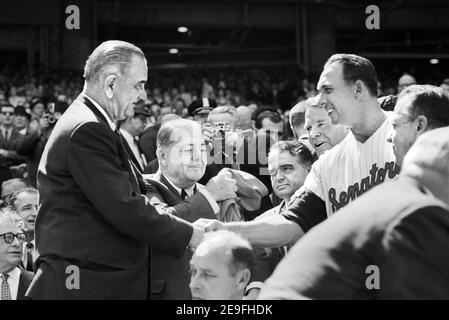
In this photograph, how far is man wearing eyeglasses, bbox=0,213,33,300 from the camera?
216 inches

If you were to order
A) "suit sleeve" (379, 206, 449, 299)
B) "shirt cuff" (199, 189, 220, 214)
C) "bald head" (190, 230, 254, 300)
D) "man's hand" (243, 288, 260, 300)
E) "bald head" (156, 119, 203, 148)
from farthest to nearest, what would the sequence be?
"bald head" (156, 119, 203, 148) < "shirt cuff" (199, 189, 220, 214) < "man's hand" (243, 288, 260, 300) < "bald head" (190, 230, 254, 300) < "suit sleeve" (379, 206, 449, 299)

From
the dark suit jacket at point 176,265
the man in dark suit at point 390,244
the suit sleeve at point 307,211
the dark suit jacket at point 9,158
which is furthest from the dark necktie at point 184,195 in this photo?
the dark suit jacket at point 9,158

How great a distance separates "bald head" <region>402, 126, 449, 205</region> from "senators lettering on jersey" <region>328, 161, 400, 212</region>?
1.76m

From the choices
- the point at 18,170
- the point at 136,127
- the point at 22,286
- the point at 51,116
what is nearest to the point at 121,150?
the point at 22,286

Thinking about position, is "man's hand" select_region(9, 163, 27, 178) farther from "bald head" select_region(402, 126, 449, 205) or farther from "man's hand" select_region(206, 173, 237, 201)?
"bald head" select_region(402, 126, 449, 205)

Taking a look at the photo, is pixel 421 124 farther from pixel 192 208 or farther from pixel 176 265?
pixel 176 265

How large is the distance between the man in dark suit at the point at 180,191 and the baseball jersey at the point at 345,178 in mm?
472

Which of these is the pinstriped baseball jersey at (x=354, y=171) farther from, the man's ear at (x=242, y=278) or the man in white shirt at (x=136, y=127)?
the man in white shirt at (x=136, y=127)

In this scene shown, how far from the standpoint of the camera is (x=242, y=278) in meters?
3.76

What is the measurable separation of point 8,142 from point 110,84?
646 centimetres

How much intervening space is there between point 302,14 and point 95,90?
2255cm

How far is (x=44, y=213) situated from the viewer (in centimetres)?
360

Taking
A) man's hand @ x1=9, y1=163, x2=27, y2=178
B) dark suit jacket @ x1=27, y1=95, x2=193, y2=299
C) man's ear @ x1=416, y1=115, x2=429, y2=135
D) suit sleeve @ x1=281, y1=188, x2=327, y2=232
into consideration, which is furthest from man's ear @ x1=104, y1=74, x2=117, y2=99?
man's hand @ x1=9, y1=163, x2=27, y2=178
